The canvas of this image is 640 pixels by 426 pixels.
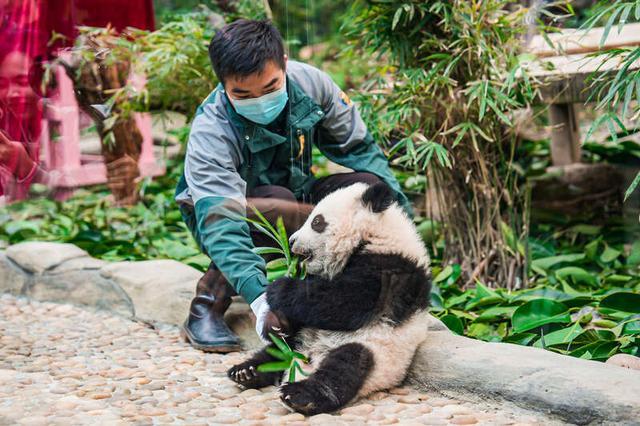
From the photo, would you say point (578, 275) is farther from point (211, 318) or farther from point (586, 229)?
point (211, 318)

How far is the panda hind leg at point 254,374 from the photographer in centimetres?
219

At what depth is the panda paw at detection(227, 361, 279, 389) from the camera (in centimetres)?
219

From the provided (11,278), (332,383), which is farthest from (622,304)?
(11,278)

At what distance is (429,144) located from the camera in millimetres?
3020

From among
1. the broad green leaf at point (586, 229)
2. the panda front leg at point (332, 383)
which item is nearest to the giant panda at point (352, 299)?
the panda front leg at point (332, 383)

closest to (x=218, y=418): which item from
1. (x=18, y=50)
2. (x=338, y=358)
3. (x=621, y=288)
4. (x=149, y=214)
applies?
(x=338, y=358)

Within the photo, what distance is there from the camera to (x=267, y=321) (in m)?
2.16

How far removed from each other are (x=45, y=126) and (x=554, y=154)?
313cm

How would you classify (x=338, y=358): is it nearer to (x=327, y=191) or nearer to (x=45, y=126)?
(x=327, y=191)

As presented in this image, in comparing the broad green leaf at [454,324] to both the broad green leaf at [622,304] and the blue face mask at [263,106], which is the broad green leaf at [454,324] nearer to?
the broad green leaf at [622,304]

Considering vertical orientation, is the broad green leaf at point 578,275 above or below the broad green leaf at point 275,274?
below

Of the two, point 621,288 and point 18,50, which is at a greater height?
point 18,50

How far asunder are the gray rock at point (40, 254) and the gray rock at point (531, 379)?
2.08m

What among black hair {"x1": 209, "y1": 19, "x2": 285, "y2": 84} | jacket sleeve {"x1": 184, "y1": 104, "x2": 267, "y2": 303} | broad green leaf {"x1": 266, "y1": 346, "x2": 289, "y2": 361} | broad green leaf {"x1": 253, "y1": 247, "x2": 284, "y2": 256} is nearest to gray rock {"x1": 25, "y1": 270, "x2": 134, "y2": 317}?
jacket sleeve {"x1": 184, "y1": 104, "x2": 267, "y2": 303}
